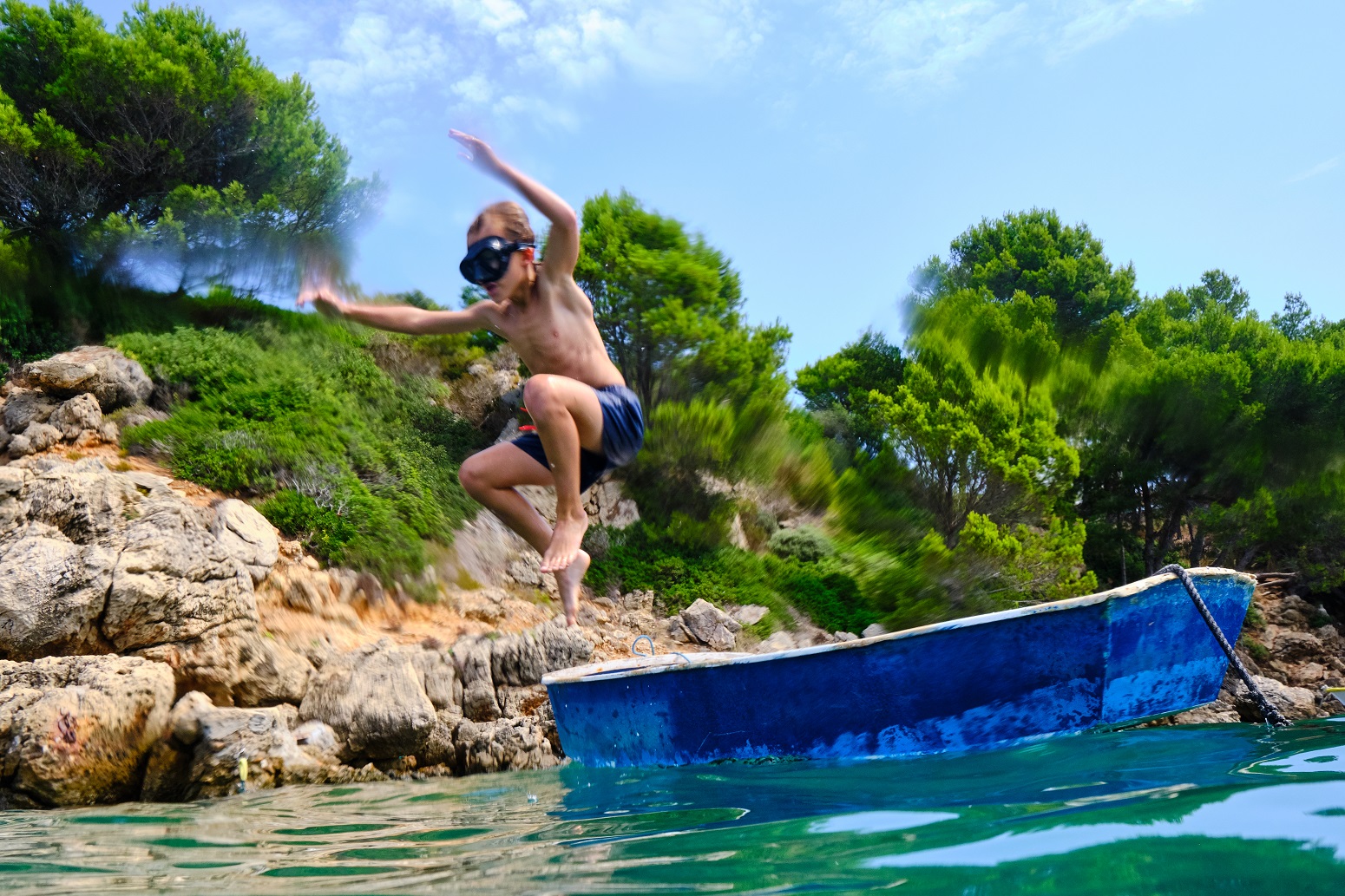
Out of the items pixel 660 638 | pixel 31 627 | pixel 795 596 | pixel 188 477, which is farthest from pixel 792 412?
pixel 31 627

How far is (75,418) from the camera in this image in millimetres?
10102

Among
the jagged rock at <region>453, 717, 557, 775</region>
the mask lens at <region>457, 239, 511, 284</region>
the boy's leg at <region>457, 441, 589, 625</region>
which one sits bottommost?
the jagged rock at <region>453, 717, 557, 775</region>

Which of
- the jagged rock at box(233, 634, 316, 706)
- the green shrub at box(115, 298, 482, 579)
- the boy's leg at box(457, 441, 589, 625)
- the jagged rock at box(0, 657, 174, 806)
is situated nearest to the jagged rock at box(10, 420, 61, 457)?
the green shrub at box(115, 298, 482, 579)

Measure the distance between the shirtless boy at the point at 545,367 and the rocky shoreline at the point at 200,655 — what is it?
91cm

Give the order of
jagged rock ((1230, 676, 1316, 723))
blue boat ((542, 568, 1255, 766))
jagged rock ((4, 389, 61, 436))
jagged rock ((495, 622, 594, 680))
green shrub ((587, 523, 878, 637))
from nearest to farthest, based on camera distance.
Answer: blue boat ((542, 568, 1255, 766)) < jagged rock ((495, 622, 594, 680)) < jagged rock ((4, 389, 61, 436)) < jagged rock ((1230, 676, 1316, 723)) < green shrub ((587, 523, 878, 637))

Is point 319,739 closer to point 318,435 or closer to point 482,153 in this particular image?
point 482,153

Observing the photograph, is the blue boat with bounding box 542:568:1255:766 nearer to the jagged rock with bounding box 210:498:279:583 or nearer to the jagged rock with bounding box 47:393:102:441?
the jagged rock with bounding box 210:498:279:583

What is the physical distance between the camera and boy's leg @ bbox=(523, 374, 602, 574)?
270 cm

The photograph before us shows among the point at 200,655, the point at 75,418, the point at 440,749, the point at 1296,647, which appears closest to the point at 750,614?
the point at 440,749

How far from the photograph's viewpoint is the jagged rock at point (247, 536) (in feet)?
26.9

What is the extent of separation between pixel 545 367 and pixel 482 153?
2.48ft

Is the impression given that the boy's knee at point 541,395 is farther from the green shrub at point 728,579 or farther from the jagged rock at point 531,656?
the green shrub at point 728,579

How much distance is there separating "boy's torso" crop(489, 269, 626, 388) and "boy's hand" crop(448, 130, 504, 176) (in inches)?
16.4

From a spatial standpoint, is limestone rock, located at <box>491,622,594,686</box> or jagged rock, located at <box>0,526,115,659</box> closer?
jagged rock, located at <box>0,526,115,659</box>
